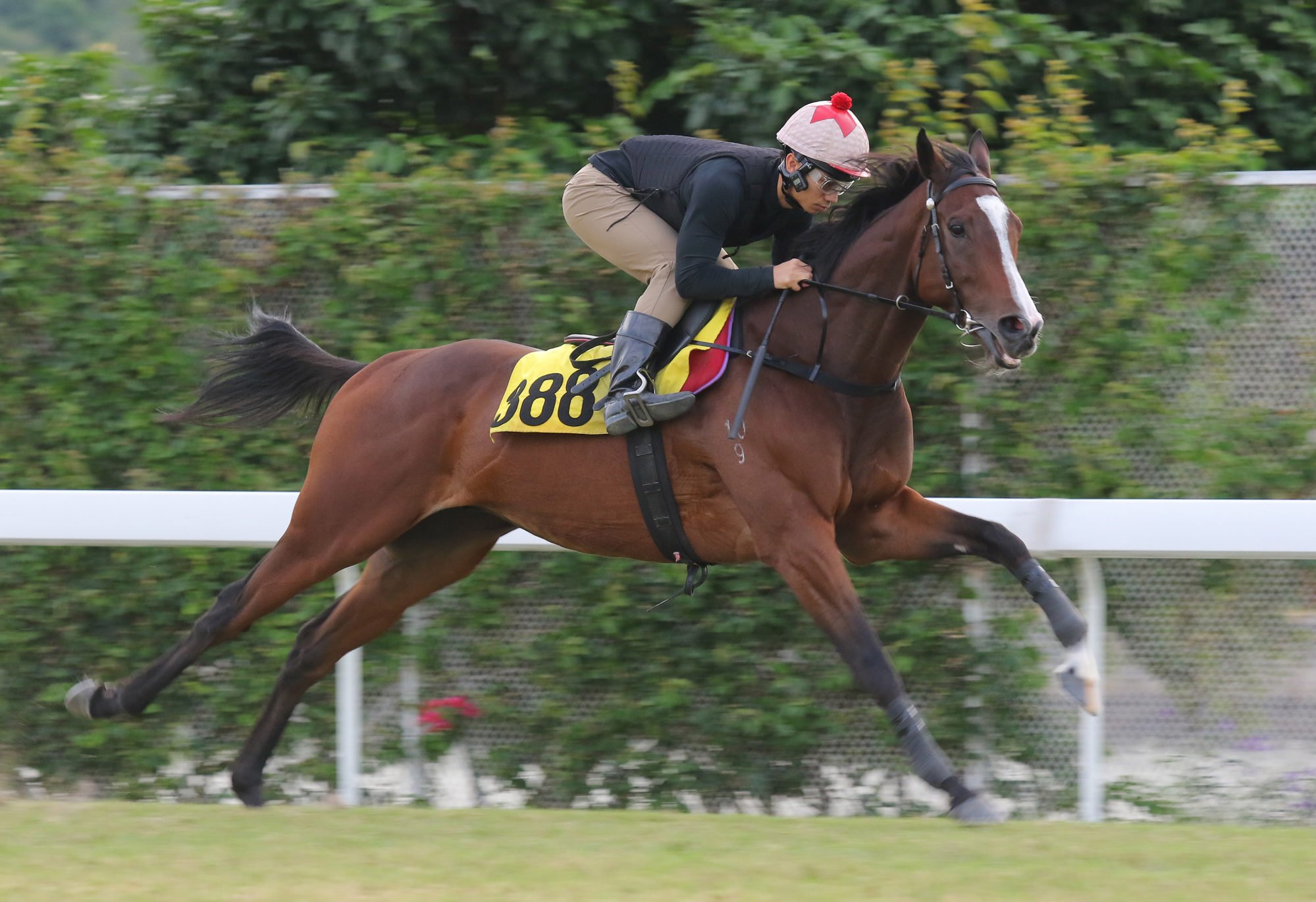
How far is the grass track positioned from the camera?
11.8ft

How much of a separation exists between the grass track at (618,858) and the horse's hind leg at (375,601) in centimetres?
50

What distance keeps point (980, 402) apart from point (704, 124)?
209 cm

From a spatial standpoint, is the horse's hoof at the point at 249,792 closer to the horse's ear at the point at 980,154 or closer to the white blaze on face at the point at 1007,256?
the white blaze on face at the point at 1007,256

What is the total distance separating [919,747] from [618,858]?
2.90ft

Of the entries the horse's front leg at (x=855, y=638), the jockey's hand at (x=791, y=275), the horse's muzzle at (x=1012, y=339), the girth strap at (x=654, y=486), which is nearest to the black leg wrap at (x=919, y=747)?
the horse's front leg at (x=855, y=638)

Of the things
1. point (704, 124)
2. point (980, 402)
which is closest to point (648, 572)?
point (980, 402)

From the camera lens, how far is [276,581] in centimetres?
497

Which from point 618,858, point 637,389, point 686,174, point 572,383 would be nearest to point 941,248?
point 686,174

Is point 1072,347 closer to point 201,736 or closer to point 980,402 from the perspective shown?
point 980,402

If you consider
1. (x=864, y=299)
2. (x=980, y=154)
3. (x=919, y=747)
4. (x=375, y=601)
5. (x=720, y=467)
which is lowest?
(x=375, y=601)

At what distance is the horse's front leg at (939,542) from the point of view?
4379 mm

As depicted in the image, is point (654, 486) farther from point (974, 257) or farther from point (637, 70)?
point (637, 70)

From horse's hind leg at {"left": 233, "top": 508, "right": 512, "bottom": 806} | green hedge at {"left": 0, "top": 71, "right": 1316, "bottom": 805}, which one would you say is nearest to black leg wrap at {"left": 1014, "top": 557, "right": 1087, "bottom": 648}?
green hedge at {"left": 0, "top": 71, "right": 1316, "bottom": 805}

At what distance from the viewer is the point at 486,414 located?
4863mm
